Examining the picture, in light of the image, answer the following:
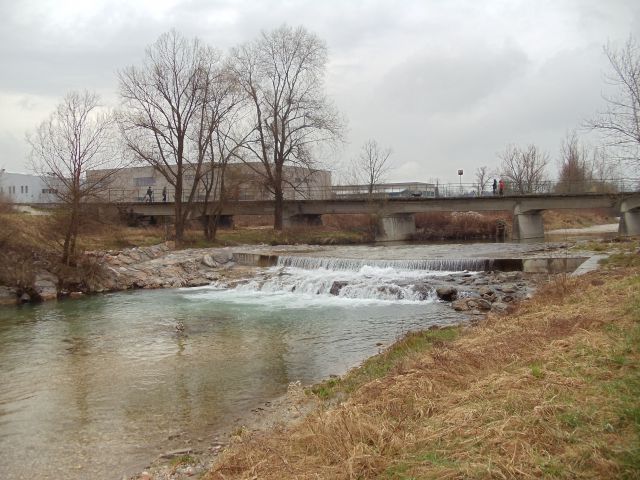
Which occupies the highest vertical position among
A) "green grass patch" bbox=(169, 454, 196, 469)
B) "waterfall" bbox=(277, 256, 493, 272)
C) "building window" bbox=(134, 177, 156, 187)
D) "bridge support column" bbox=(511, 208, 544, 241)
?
"building window" bbox=(134, 177, 156, 187)

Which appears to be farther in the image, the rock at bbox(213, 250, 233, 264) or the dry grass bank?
the rock at bbox(213, 250, 233, 264)

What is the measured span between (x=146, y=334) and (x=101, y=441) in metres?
7.89

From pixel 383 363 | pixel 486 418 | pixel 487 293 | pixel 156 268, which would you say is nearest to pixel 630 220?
pixel 487 293

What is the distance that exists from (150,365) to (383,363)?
5.18m

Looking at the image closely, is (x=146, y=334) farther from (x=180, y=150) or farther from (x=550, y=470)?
(x=180, y=150)

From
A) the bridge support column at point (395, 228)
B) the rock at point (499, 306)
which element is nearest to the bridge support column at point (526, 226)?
the bridge support column at point (395, 228)

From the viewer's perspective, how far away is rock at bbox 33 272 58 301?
2270 centimetres

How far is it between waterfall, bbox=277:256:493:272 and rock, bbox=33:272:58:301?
35.0ft

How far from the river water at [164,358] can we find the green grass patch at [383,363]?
924mm

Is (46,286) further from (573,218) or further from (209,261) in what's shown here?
(573,218)

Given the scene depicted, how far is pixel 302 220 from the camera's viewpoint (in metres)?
50.7

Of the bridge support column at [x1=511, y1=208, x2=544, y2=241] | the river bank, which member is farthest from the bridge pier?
the river bank

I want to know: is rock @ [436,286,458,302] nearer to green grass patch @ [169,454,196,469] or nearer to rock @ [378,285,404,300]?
rock @ [378,285,404,300]

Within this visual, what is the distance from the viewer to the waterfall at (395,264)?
78.8ft
